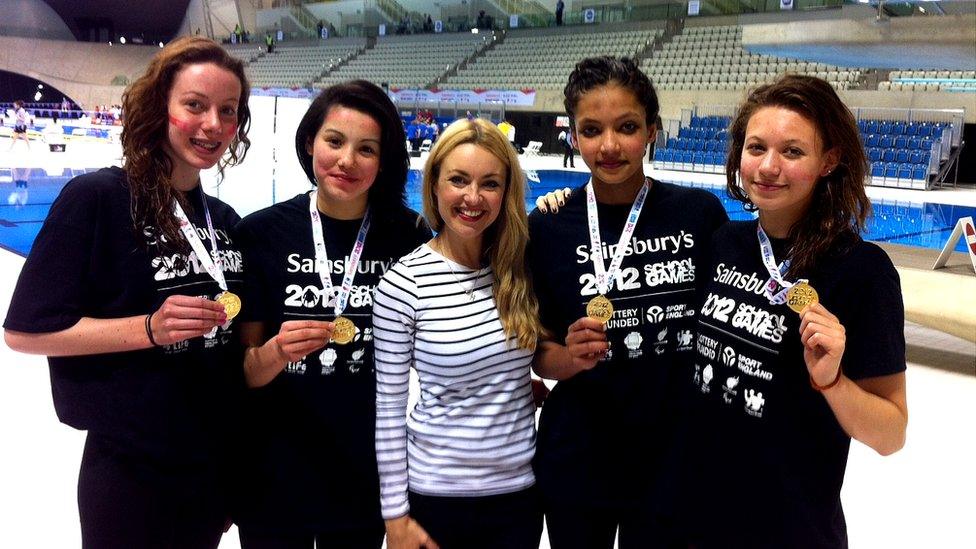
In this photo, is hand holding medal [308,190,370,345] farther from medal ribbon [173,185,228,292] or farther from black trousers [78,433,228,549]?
black trousers [78,433,228,549]

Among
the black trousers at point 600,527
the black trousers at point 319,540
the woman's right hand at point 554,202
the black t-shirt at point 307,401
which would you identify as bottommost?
the black trousers at point 319,540

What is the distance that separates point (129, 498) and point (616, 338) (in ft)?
3.96

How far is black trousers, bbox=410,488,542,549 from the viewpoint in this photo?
1.85m

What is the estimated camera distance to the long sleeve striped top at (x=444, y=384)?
181cm

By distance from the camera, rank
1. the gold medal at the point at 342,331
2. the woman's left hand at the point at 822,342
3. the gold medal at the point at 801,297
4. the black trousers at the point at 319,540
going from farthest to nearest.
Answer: the black trousers at the point at 319,540 → the gold medal at the point at 342,331 → the gold medal at the point at 801,297 → the woman's left hand at the point at 822,342

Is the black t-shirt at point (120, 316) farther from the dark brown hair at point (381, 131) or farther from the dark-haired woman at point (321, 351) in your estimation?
the dark brown hair at point (381, 131)

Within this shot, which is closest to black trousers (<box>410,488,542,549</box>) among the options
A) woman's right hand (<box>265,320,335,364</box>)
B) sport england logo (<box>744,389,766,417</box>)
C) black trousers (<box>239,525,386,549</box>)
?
black trousers (<box>239,525,386,549</box>)

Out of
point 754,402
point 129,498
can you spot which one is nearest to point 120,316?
point 129,498

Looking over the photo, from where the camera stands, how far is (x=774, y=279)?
5.41 ft

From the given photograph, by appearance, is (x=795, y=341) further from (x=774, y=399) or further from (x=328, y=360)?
(x=328, y=360)

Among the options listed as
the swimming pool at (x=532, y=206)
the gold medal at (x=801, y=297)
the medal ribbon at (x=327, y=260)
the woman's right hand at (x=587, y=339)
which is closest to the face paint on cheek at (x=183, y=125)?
the medal ribbon at (x=327, y=260)

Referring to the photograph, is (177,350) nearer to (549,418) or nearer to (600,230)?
(549,418)

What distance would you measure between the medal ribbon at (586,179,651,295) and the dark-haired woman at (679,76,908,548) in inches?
10.3

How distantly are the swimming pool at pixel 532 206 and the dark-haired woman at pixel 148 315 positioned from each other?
7.25 meters
